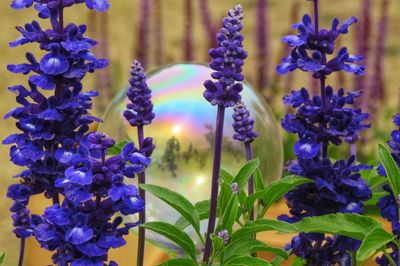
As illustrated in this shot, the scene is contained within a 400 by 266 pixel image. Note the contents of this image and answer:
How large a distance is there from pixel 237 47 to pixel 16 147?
530 millimetres

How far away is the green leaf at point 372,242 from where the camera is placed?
6.68 feet

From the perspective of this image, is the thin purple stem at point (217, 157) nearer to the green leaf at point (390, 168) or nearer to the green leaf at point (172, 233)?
the green leaf at point (172, 233)

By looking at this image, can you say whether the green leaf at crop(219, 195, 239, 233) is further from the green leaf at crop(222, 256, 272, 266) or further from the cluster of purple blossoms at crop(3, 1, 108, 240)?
the cluster of purple blossoms at crop(3, 1, 108, 240)

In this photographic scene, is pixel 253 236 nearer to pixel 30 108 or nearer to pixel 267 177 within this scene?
pixel 30 108

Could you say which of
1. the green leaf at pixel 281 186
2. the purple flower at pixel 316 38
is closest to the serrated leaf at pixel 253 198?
the green leaf at pixel 281 186

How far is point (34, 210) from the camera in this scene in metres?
4.45

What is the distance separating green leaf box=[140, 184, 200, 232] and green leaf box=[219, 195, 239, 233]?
0.06 metres

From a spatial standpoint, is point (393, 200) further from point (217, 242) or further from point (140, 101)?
point (140, 101)

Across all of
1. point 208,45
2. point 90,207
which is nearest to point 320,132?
point 90,207

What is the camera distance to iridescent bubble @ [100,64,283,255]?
3705 millimetres

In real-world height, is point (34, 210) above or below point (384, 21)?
below

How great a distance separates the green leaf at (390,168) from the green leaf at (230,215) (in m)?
0.33

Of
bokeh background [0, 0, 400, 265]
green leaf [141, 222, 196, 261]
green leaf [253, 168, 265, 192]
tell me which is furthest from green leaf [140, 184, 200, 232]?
bokeh background [0, 0, 400, 265]

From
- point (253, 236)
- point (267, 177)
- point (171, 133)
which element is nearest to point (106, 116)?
point (171, 133)
